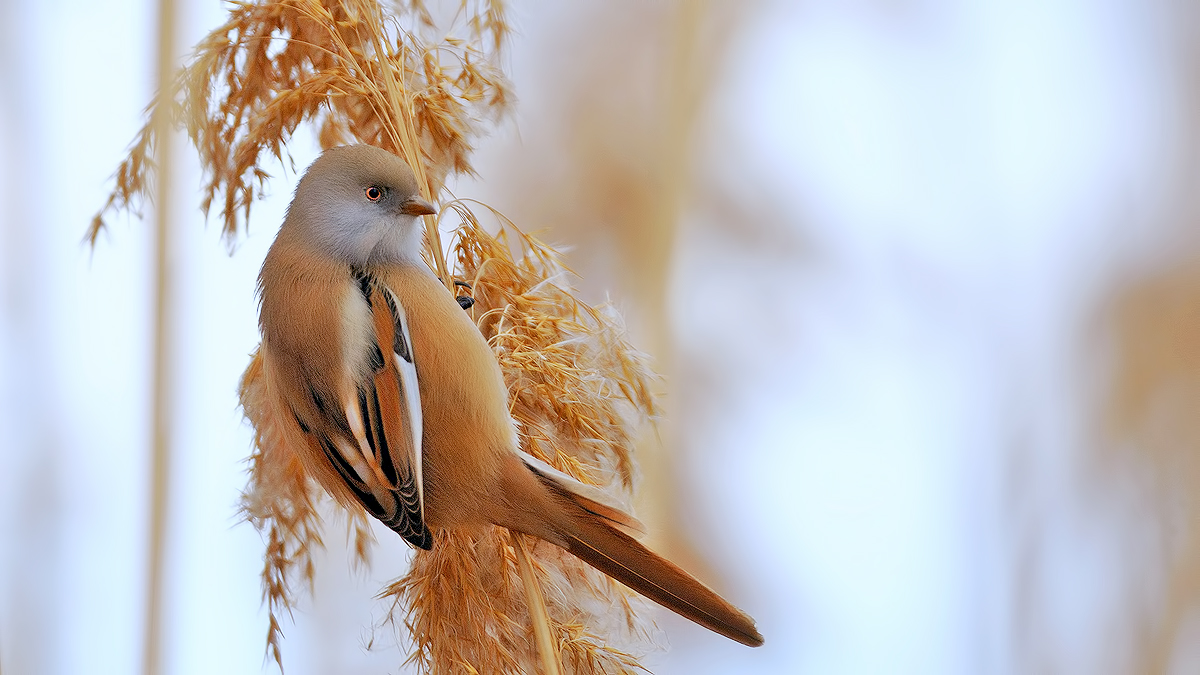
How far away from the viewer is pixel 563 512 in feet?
1.56

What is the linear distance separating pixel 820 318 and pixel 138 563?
56cm

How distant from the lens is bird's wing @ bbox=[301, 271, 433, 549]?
48 centimetres

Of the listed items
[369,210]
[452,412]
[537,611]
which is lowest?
[537,611]

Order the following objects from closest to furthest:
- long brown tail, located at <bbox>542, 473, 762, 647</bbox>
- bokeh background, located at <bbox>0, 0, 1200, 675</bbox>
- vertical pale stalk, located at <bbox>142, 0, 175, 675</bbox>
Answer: long brown tail, located at <bbox>542, 473, 762, 647</bbox>, bokeh background, located at <bbox>0, 0, 1200, 675</bbox>, vertical pale stalk, located at <bbox>142, 0, 175, 675</bbox>

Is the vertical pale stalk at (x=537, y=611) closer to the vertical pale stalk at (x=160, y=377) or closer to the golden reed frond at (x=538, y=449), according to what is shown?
the golden reed frond at (x=538, y=449)

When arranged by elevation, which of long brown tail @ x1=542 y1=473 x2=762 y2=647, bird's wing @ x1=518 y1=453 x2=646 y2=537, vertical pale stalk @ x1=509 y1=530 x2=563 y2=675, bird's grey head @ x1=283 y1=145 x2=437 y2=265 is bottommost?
vertical pale stalk @ x1=509 y1=530 x2=563 y2=675

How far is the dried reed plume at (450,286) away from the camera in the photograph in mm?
534

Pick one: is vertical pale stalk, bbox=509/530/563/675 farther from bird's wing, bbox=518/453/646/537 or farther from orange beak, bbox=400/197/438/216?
orange beak, bbox=400/197/438/216

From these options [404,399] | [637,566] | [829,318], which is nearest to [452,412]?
[404,399]

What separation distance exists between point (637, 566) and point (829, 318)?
0.25 metres

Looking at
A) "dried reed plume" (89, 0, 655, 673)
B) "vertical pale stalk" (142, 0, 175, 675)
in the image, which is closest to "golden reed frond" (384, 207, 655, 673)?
"dried reed plume" (89, 0, 655, 673)

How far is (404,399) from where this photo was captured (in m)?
0.49

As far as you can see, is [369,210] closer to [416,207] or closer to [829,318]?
[416,207]

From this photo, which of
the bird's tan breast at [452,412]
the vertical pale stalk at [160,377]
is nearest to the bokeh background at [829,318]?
the vertical pale stalk at [160,377]
